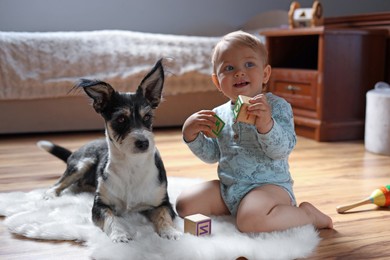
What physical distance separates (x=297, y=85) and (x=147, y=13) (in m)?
1.94

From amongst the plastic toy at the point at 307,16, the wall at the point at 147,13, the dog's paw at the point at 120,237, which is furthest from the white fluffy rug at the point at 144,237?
the wall at the point at 147,13

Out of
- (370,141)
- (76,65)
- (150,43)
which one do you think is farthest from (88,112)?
(370,141)

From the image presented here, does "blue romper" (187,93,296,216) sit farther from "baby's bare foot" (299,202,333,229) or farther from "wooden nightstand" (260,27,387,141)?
"wooden nightstand" (260,27,387,141)

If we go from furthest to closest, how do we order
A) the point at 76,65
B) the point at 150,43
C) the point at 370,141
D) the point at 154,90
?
the point at 150,43 < the point at 76,65 < the point at 370,141 < the point at 154,90

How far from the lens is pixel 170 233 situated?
55.8 inches

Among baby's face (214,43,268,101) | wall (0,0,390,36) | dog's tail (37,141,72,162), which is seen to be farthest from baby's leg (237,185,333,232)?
wall (0,0,390,36)

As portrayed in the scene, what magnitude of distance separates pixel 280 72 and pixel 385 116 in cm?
89

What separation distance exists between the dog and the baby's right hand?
0.12m

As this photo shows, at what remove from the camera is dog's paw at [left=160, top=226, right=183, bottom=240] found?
1.40 meters

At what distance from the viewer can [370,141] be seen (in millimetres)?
2771

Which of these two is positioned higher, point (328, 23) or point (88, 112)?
point (328, 23)

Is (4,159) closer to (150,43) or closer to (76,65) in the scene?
(76,65)

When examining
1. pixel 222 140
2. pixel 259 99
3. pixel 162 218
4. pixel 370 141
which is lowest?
pixel 370 141

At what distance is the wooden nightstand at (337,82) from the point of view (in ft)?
9.92
